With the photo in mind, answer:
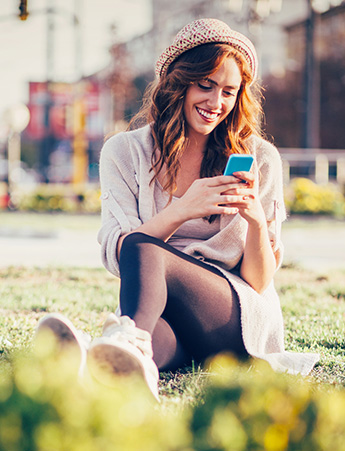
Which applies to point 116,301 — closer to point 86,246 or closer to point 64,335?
point 64,335

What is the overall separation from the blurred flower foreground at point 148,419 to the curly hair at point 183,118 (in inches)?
66.0

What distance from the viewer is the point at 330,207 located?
1398 centimetres

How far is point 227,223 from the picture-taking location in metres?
2.67

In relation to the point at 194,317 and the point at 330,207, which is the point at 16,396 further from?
the point at 330,207

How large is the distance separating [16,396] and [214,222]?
179 cm

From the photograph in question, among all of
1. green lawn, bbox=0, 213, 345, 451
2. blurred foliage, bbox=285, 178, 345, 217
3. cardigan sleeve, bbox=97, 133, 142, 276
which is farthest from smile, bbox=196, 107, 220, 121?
blurred foliage, bbox=285, 178, 345, 217

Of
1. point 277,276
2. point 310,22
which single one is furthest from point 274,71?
point 277,276

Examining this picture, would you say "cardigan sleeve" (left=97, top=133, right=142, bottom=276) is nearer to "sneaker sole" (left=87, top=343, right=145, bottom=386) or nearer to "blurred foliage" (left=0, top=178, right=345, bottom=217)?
"sneaker sole" (left=87, top=343, right=145, bottom=386)

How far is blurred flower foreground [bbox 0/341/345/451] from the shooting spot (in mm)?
915

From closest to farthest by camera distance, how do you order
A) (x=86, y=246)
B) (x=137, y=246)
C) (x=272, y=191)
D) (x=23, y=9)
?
(x=137, y=246), (x=272, y=191), (x=23, y=9), (x=86, y=246)

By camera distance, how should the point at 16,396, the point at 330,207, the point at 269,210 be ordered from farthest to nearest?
the point at 330,207
the point at 269,210
the point at 16,396

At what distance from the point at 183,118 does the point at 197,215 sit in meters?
0.59

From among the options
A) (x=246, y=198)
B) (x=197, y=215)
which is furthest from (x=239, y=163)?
(x=197, y=215)

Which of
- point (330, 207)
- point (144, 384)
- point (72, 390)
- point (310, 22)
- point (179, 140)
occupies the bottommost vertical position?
point (330, 207)
